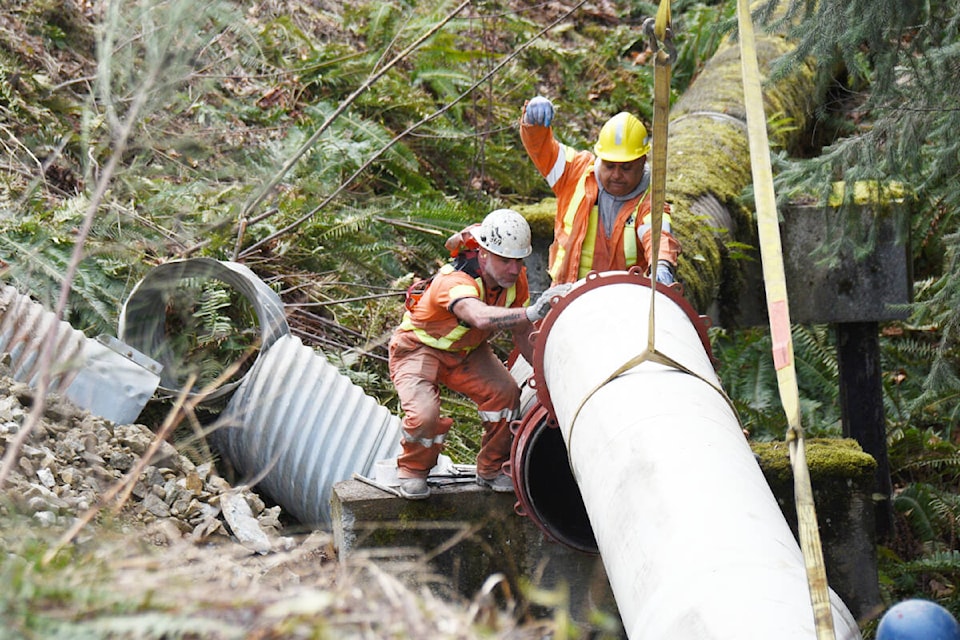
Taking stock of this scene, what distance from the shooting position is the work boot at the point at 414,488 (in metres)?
5.49

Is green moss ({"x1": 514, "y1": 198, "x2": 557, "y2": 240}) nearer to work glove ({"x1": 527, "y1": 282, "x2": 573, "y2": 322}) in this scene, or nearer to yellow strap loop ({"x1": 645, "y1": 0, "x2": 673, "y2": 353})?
work glove ({"x1": 527, "y1": 282, "x2": 573, "y2": 322})

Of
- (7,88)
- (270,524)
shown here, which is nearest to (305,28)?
(7,88)

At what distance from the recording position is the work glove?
180 inches

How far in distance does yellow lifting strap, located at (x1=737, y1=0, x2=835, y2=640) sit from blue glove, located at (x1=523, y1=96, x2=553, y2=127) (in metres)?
2.48

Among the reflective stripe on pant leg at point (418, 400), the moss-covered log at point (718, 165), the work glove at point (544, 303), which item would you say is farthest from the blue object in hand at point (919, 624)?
the moss-covered log at point (718, 165)

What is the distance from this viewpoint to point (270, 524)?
5.80m

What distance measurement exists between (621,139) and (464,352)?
1.28 m

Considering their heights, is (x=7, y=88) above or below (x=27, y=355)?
above

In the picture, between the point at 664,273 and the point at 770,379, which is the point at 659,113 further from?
the point at 770,379

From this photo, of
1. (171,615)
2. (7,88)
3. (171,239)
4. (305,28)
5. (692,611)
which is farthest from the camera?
(305,28)

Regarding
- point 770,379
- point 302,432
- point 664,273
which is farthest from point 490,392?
point 770,379

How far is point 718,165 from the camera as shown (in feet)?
26.0

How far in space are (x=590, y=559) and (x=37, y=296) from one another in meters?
3.45

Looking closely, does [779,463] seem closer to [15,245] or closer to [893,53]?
[893,53]
